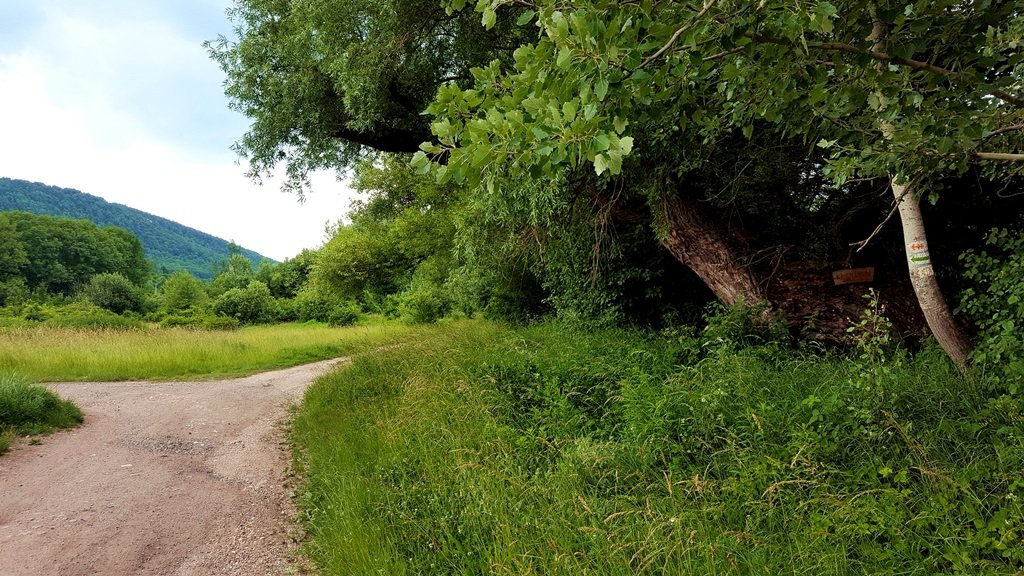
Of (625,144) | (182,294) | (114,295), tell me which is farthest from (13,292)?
(625,144)

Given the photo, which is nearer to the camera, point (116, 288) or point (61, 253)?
point (116, 288)

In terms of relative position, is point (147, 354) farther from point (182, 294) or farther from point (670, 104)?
point (182, 294)

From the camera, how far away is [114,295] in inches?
1610

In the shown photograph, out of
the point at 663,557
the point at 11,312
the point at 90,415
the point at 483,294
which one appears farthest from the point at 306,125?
the point at 11,312

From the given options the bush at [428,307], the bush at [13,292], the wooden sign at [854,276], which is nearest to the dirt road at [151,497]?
the wooden sign at [854,276]

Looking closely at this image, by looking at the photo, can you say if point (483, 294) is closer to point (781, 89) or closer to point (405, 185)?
point (405, 185)

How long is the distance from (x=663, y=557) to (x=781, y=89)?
247cm

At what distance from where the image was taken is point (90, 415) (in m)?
7.42

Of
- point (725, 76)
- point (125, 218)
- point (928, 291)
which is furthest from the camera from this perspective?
point (125, 218)

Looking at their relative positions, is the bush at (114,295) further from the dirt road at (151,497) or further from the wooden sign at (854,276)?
the wooden sign at (854,276)

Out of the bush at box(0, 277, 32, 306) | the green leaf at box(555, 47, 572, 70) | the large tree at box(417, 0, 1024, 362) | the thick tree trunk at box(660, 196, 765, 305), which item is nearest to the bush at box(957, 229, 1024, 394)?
the large tree at box(417, 0, 1024, 362)

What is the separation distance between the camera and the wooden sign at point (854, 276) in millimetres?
5914

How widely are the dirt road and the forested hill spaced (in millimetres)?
112118

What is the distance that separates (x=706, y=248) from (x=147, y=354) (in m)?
14.1
